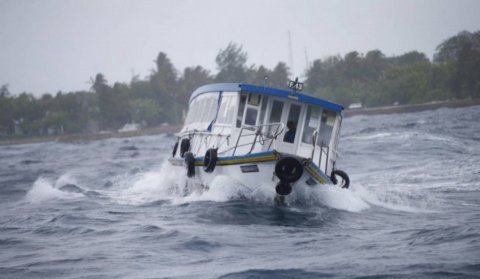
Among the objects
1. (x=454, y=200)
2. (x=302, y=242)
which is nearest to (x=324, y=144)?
(x=454, y=200)

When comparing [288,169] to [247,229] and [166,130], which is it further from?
[166,130]

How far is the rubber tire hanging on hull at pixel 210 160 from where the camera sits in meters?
17.0

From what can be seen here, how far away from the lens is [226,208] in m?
15.4

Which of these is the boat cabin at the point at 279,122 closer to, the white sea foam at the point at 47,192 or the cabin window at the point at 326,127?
the cabin window at the point at 326,127

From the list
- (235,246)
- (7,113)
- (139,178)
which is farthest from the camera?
(7,113)

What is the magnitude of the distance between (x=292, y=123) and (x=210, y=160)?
2.41 metres

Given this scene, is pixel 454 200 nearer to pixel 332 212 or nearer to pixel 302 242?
pixel 332 212

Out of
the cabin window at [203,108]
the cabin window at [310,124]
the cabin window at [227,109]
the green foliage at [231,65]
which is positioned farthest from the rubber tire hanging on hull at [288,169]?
the green foliage at [231,65]

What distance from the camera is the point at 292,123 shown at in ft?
57.1

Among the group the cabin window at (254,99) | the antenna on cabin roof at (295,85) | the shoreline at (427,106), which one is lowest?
the cabin window at (254,99)

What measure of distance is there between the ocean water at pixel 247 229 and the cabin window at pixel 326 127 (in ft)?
5.79

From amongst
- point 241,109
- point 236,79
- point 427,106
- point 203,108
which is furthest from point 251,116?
point 236,79

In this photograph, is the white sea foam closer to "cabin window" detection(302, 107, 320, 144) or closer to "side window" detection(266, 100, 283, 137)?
"side window" detection(266, 100, 283, 137)

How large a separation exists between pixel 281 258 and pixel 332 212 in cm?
→ 469
